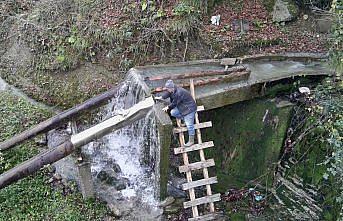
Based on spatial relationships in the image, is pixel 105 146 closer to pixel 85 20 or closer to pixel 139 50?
pixel 139 50

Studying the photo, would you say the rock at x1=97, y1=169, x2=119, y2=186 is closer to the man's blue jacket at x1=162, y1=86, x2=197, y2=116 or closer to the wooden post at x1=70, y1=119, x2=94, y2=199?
the wooden post at x1=70, y1=119, x2=94, y2=199

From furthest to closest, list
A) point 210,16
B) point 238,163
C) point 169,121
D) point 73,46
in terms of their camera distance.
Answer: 1. point 73,46
2. point 210,16
3. point 238,163
4. point 169,121

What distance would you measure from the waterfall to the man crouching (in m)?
0.63

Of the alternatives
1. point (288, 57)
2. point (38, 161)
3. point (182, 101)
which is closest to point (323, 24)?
point (288, 57)

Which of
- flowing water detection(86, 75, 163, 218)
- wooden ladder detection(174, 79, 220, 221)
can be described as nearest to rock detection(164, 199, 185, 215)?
flowing water detection(86, 75, 163, 218)

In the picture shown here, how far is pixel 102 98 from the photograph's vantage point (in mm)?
8539

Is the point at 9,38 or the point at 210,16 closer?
the point at 210,16

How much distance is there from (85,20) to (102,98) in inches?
113

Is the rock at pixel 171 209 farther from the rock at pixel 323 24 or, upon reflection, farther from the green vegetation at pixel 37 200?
the rock at pixel 323 24

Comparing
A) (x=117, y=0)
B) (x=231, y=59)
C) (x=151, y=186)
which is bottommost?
(x=151, y=186)

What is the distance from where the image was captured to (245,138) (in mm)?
8297

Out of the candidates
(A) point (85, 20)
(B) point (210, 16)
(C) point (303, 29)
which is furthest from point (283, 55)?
(A) point (85, 20)

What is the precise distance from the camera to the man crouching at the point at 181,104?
23.4 ft

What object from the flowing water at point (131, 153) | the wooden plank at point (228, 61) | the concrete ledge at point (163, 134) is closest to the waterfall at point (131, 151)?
the flowing water at point (131, 153)
